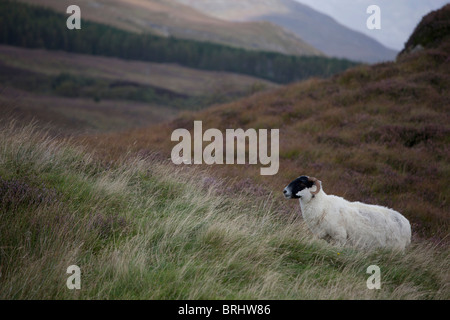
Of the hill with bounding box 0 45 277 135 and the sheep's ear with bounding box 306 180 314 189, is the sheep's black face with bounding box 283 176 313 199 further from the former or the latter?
the hill with bounding box 0 45 277 135

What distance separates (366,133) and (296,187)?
8886mm

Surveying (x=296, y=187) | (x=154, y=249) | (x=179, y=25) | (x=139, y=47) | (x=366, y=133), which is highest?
(x=179, y=25)

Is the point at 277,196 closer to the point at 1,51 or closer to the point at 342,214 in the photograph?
the point at 342,214

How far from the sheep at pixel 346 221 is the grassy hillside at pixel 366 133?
1.46 metres

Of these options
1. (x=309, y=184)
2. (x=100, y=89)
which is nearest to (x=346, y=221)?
(x=309, y=184)

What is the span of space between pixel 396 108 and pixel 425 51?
239 inches

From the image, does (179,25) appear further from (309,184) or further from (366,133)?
(309,184)

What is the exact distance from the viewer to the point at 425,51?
19234 millimetres

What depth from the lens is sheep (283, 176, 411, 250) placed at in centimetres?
645

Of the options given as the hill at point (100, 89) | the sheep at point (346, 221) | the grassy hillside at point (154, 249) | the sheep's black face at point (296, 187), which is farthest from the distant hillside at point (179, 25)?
the sheep at point (346, 221)

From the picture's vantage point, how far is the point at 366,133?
1423 centimetres

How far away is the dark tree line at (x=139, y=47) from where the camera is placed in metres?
84.1

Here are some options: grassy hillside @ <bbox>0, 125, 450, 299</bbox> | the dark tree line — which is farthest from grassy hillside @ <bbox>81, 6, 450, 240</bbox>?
the dark tree line
